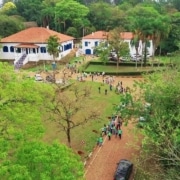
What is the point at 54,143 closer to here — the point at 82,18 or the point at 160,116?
the point at 160,116

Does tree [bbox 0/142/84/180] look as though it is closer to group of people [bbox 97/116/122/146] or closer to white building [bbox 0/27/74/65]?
group of people [bbox 97/116/122/146]

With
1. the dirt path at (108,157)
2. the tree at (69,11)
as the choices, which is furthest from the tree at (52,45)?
the dirt path at (108,157)

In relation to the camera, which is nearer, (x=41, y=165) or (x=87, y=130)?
(x=41, y=165)

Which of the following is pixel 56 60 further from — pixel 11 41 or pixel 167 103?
pixel 167 103

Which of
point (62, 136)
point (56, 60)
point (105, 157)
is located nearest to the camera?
point (105, 157)

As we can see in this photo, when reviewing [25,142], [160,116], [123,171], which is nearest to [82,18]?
[123,171]

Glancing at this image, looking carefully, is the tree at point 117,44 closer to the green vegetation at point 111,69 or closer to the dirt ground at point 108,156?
the green vegetation at point 111,69

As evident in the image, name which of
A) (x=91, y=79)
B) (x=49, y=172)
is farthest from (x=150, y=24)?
(x=49, y=172)
